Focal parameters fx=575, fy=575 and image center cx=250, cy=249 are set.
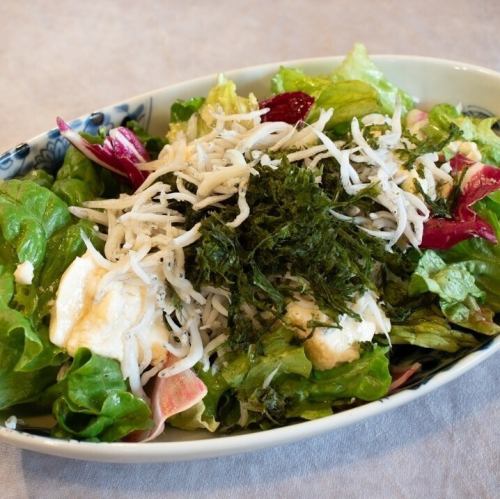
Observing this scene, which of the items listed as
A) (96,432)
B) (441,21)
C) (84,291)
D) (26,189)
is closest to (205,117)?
(26,189)

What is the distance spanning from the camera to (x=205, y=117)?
5.95ft

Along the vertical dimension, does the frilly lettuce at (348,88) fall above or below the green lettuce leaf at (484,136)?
above

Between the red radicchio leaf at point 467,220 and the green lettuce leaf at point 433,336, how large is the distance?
0.21 metres

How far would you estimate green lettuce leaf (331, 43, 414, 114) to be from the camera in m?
1.93

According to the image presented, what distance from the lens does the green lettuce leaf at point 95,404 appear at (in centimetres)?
123

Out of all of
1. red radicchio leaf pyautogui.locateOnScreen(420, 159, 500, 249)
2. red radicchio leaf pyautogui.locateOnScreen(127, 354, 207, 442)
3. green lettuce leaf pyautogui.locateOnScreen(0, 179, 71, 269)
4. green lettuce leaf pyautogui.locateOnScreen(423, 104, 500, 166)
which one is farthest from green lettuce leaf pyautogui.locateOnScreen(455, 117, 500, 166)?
green lettuce leaf pyautogui.locateOnScreen(0, 179, 71, 269)

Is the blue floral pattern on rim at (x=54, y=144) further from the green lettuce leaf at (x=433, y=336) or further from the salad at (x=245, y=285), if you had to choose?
the green lettuce leaf at (x=433, y=336)

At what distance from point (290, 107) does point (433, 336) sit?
0.78 meters

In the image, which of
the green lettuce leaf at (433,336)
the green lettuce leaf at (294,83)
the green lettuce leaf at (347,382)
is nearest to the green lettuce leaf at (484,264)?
the green lettuce leaf at (433,336)

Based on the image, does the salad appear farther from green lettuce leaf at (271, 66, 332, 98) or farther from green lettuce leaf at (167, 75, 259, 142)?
green lettuce leaf at (271, 66, 332, 98)

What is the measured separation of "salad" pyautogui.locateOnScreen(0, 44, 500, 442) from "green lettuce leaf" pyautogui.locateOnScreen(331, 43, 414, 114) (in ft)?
1.32

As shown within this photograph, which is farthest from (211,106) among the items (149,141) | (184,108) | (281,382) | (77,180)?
(281,382)

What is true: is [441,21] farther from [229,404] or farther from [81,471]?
[81,471]

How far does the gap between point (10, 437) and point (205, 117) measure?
108 centimetres
